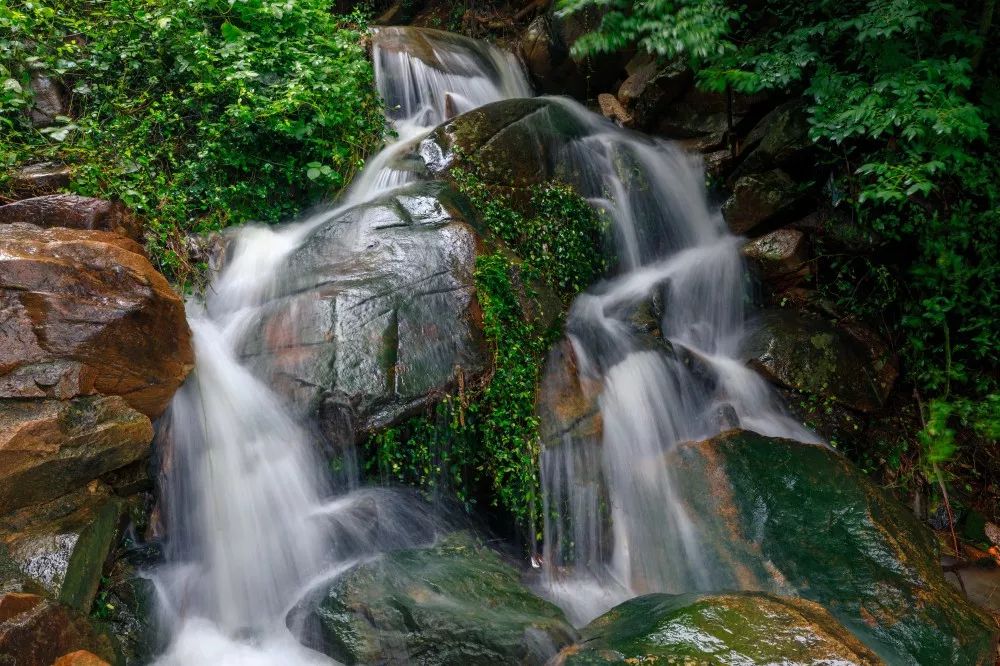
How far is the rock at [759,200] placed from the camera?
252 inches

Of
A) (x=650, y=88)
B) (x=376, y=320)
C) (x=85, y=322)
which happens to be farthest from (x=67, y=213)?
(x=650, y=88)

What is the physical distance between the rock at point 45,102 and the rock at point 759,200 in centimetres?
655

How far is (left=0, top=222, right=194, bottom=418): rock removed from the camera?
310cm

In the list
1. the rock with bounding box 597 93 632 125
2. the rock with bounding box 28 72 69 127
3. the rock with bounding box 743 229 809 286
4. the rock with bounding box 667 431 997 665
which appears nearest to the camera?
the rock with bounding box 667 431 997 665

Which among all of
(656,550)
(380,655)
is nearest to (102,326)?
(380,655)

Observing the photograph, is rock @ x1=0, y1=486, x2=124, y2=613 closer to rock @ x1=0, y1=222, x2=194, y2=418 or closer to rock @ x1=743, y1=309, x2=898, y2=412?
rock @ x1=0, y1=222, x2=194, y2=418

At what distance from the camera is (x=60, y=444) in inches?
119

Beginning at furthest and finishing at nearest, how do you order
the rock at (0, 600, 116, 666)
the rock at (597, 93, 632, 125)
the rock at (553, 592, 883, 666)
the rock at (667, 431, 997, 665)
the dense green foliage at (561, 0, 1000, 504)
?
the rock at (597, 93, 632, 125) < the dense green foliage at (561, 0, 1000, 504) < the rock at (667, 431, 997, 665) < the rock at (553, 592, 883, 666) < the rock at (0, 600, 116, 666)

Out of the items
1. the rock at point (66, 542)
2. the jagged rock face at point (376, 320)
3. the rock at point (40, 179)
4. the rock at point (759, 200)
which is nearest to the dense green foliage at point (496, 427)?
the jagged rock face at point (376, 320)

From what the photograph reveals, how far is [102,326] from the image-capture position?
330 cm

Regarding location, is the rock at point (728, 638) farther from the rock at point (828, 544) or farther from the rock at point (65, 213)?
the rock at point (65, 213)

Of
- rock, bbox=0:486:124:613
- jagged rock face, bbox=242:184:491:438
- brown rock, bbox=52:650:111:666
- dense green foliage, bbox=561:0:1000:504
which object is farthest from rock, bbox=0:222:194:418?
dense green foliage, bbox=561:0:1000:504

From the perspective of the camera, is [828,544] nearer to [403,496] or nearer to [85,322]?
[403,496]

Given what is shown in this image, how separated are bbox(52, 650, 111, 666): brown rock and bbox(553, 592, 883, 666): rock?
1907 millimetres
